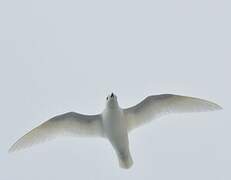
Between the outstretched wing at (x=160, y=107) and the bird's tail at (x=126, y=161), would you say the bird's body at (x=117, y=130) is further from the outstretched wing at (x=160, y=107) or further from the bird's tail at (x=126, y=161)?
the outstretched wing at (x=160, y=107)

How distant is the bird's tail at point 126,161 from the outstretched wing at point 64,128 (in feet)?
3.46

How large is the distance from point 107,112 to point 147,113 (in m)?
1.50

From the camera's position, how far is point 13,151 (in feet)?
A: 74.4

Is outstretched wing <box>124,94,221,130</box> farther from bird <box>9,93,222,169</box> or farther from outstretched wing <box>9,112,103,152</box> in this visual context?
outstretched wing <box>9,112,103,152</box>

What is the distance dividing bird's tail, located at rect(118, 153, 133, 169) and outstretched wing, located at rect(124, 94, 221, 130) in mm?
967

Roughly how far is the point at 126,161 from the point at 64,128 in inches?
86.4

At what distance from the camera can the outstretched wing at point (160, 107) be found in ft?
74.8

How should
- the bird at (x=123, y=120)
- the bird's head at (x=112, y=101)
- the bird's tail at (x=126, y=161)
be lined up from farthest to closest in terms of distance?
the bird at (x=123, y=120) → the bird's tail at (x=126, y=161) → the bird's head at (x=112, y=101)

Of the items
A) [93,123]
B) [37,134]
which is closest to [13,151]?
[37,134]

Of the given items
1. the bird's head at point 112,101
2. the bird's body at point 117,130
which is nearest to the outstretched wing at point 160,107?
the bird's body at point 117,130

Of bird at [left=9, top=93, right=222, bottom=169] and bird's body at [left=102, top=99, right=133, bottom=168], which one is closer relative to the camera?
bird's body at [left=102, top=99, right=133, bottom=168]

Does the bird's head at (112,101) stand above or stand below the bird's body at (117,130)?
above

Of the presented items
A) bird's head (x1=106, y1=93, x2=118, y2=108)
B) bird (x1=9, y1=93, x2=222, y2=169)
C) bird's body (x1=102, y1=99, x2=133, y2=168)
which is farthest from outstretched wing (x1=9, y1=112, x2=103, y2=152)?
bird's head (x1=106, y1=93, x2=118, y2=108)

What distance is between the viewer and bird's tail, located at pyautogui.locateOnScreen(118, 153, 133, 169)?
73.4 ft
